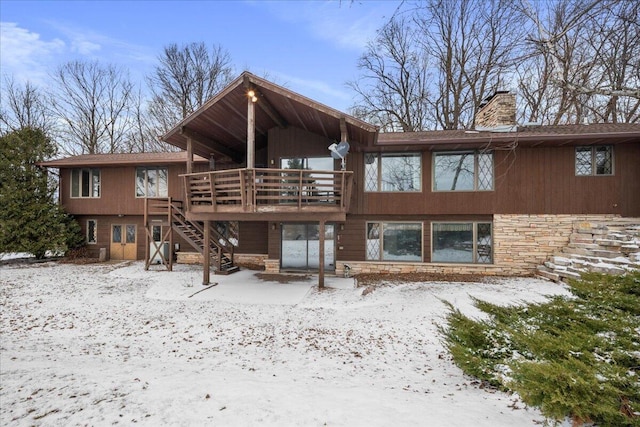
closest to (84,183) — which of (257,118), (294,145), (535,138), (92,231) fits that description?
(92,231)

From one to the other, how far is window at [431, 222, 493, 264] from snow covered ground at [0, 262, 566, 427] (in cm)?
167

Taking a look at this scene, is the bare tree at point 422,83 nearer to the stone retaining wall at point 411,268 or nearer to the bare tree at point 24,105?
the stone retaining wall at point 411,268

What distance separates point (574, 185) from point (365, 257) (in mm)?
7036

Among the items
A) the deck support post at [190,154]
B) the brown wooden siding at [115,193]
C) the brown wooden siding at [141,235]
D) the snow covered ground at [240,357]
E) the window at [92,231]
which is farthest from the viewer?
the window at [92,231]

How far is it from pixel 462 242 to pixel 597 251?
3407 mm

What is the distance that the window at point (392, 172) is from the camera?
33.5 ft

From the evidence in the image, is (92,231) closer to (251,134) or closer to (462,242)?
(251,134)

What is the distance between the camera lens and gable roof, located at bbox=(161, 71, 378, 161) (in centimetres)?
786

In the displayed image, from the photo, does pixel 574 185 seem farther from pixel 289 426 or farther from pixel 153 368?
pixel 153 368

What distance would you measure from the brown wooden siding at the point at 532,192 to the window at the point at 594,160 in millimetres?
142

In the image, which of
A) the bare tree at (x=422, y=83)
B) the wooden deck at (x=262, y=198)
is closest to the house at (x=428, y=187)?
the wooden deck at (x=262, y=198)

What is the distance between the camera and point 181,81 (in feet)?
72.1

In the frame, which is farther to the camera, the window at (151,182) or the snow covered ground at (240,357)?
the window at (151,182)

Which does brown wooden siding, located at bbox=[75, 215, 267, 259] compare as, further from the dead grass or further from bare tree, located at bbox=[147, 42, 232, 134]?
bare tree, located at bbox=[147, 42, 232, 134]
